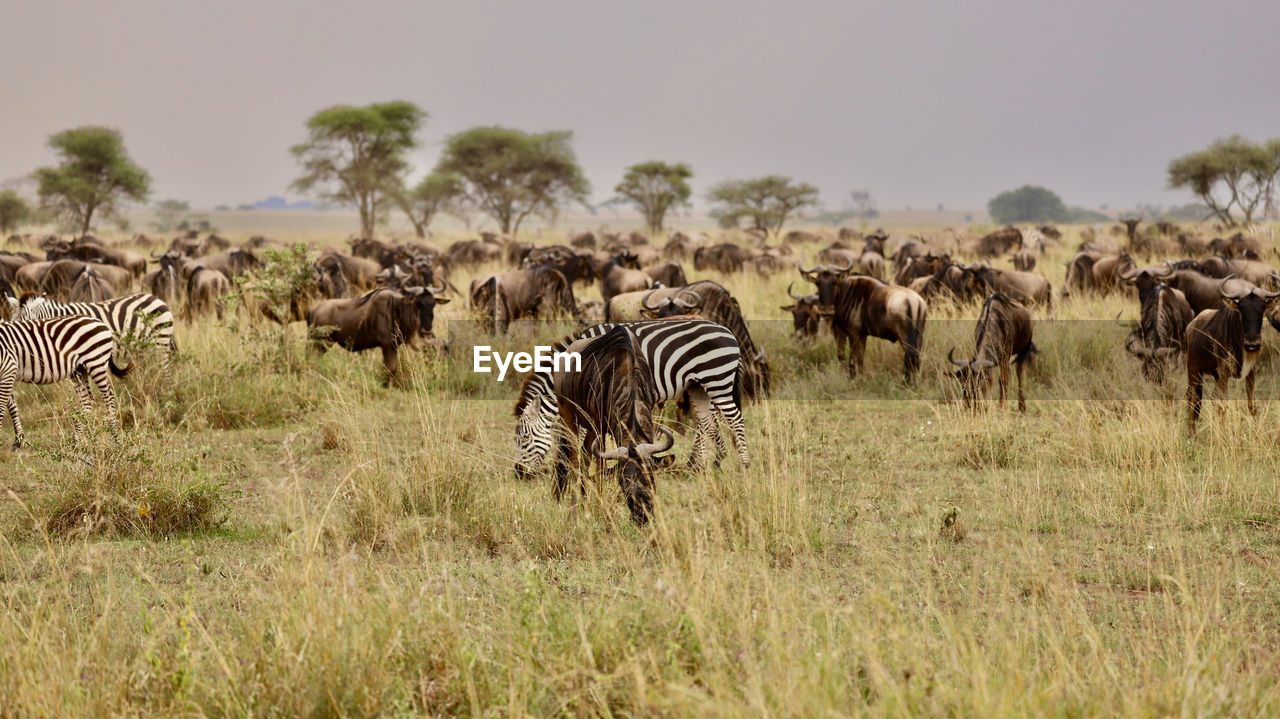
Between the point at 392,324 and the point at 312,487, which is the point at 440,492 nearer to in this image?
the point at 312,487

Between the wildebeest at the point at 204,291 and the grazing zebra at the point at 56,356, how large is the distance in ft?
19.7

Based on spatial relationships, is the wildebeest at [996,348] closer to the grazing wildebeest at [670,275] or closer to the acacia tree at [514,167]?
the grazing wildebeest at [670,275]

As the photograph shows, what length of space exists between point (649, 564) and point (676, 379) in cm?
201

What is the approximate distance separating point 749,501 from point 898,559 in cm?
85

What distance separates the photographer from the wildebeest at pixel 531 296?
1374cm

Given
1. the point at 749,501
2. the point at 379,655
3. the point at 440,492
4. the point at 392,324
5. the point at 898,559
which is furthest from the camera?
the point at 392,324

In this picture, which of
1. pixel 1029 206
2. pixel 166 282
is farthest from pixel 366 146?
pixel 1029 206

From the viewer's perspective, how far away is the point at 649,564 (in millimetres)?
4965

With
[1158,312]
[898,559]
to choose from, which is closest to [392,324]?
[898,559]

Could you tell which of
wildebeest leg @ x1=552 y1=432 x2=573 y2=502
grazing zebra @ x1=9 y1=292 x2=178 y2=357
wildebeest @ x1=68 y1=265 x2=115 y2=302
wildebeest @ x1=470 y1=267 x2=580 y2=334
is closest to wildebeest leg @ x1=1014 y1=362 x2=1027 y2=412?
wildebeest leg @ x1=552 y1=432 x2=573 y2=502

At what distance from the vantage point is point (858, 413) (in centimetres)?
934

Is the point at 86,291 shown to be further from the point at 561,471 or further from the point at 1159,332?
the point at 1159,332

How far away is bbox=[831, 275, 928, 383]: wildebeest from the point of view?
10703mm

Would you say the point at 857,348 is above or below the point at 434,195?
below
